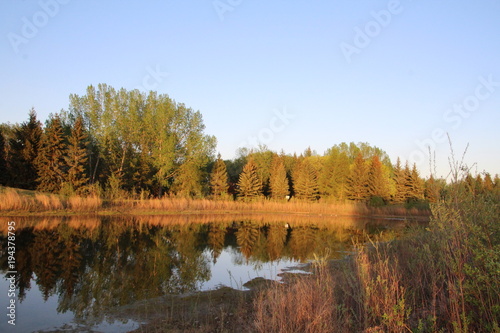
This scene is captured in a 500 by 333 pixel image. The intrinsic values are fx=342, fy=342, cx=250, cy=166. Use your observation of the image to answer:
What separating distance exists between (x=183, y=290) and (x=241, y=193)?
4436 cm

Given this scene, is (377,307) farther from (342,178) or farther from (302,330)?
(342,178)

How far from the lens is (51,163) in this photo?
3306 centimetres

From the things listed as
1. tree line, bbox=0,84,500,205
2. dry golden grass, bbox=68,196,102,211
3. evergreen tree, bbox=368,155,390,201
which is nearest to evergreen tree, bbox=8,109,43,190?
tree line, bbox=0,84,500,205

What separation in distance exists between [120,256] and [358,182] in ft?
154

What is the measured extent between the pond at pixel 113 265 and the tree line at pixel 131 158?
13551 millimetres

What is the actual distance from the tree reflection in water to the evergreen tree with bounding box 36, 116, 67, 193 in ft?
39.4

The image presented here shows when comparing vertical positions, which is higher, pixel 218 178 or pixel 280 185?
pixel 218 178

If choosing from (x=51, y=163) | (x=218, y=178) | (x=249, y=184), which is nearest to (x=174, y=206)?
(x=51, y=163)

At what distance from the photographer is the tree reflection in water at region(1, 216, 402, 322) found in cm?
864

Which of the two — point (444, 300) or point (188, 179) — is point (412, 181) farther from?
point (444, 300)

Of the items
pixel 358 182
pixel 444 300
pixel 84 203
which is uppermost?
pixel 358 182

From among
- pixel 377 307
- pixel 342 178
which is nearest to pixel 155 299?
pixel 377 307

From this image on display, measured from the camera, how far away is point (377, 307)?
4.39m

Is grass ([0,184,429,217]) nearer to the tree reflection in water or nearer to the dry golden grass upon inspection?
the dry golden grass
